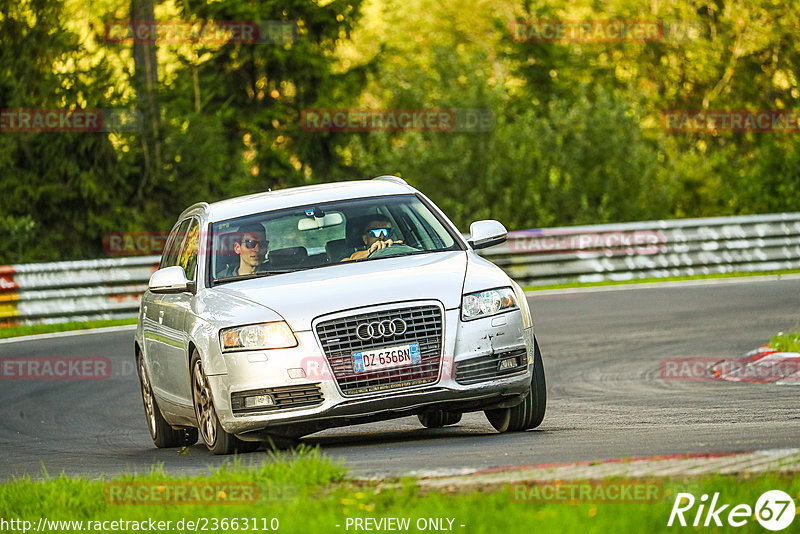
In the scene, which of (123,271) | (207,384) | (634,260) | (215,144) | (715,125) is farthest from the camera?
(715,125)

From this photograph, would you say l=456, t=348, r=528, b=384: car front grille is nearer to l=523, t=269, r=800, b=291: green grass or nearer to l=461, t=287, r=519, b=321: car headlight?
l=461, t=287, r=519, b=321: car headlight

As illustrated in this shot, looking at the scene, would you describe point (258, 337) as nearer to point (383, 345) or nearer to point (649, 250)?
point (383, 345)

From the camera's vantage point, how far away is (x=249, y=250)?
9609 mm

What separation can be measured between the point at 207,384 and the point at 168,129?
21062 mm

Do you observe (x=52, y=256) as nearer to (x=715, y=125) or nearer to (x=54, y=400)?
(x=54, y=400)

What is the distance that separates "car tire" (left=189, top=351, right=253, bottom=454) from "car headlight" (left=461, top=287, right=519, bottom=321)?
1.71 m

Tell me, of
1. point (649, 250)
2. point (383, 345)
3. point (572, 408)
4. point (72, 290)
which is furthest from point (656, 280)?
point (383, 345)

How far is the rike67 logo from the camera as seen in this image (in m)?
5.19

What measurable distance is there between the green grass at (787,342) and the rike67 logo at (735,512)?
8351 mm

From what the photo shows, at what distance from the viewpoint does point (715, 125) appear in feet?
153

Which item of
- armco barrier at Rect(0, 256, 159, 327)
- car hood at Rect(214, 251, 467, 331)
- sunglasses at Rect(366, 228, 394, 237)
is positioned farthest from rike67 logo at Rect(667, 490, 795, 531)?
armco barrier at Rect(0, 256, 159, 327)

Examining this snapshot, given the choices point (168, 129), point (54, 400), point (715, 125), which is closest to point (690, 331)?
point (54, 400)

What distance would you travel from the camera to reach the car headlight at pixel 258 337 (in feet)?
27.7

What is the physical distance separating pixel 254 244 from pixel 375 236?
33.3 inches
